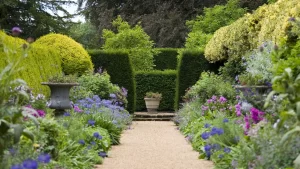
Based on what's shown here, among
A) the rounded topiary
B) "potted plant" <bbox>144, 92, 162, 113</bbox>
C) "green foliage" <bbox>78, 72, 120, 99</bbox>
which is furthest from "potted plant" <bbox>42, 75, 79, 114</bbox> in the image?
"potted plant" <bbox>144, 92, 162, 113</bbox>

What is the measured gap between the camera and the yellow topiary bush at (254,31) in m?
10.4

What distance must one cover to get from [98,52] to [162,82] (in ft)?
14.3

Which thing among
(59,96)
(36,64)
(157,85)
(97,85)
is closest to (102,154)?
(59,96)

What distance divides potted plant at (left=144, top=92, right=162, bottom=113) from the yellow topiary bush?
4.30m

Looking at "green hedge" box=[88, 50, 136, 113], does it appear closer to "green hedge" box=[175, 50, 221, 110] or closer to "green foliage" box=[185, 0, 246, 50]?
"green hedge" box=[175, 50, 221, 110]

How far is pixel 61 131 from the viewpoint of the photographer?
6.87 m

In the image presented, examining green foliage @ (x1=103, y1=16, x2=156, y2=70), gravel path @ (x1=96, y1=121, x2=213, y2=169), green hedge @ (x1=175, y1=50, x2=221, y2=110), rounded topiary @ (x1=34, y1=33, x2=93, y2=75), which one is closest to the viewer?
gravel path @ (x1=96, y1=121, x2=213, y2=169)

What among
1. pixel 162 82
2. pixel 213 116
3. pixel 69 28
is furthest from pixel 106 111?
pixel 69 28

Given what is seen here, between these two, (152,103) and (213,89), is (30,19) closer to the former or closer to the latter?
(152,103)

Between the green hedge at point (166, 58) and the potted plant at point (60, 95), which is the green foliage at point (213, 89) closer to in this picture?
the potted plant at point (60, 95)

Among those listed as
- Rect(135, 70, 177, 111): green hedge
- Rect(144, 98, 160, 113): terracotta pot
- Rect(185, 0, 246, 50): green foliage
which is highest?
Rect(185, 0, 246, 50): green foliage

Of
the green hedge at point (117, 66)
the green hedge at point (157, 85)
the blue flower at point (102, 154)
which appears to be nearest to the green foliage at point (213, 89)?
the green hedge at point (117, 66)

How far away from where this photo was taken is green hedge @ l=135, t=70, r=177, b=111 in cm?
2252

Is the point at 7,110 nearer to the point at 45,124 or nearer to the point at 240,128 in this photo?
the point at 45,124
